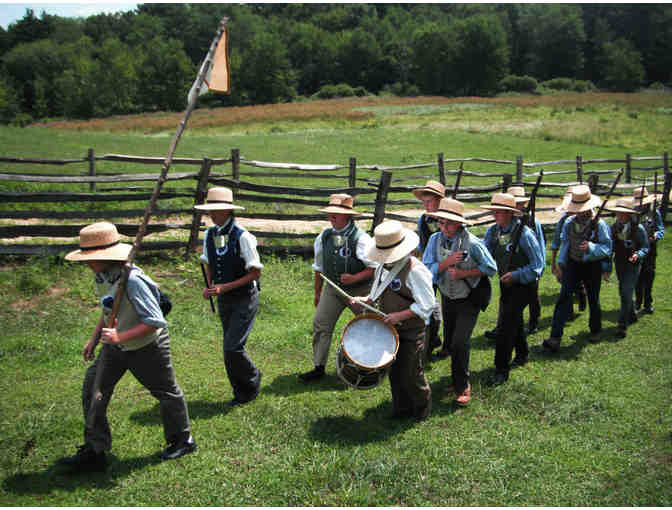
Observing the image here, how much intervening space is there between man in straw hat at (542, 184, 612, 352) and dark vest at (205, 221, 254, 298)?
14.2 ft

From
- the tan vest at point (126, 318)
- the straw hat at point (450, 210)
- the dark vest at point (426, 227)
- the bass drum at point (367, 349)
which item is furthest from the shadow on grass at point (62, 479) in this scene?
the dark vest at point (426, 227)

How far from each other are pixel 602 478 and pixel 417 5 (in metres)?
171

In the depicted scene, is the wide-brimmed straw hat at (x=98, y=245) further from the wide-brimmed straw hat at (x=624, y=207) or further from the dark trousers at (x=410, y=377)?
the wide-brimmed straw hat at (x=624, y=207)

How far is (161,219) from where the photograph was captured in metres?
12.5

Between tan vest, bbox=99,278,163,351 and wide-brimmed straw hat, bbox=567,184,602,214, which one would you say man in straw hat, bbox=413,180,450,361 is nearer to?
wide-brimmed straw hat, bbox=567,184,602,214

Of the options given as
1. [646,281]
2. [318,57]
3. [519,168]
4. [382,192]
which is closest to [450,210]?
[646,281]

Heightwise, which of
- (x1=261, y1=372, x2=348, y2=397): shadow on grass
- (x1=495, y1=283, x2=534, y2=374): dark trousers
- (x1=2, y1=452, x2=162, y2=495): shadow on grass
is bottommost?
(x1=261, y1=372, x2=348, y2=397): shadow on grass

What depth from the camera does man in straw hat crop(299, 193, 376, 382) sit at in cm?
612

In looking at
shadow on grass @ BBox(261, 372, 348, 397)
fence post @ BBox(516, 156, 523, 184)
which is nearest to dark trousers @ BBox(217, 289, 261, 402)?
shadow on grass @ BBox(261, 372, 348, 397)

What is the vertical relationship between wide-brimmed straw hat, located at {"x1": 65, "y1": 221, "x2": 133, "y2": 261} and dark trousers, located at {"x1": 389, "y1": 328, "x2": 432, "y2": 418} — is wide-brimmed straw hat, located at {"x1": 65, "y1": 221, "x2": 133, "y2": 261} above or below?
above

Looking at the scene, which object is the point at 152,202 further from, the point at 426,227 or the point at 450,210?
the point at 426,227

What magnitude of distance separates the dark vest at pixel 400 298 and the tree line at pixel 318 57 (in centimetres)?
7139

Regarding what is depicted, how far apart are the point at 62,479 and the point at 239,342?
6.09 feet

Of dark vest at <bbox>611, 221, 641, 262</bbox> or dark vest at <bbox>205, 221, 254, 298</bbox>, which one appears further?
dark vest at <bbox>611, 221, 641, 262</bbox>
